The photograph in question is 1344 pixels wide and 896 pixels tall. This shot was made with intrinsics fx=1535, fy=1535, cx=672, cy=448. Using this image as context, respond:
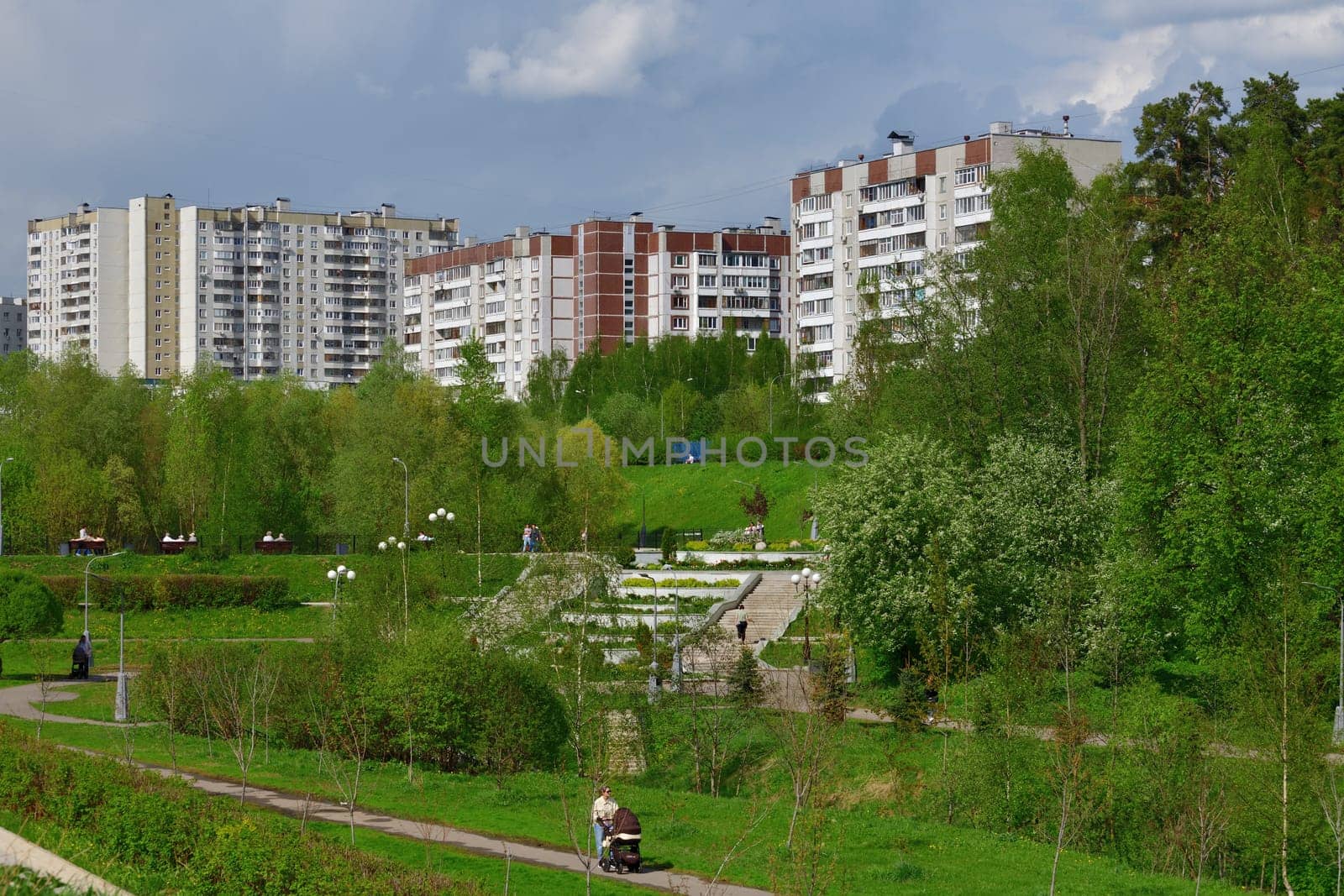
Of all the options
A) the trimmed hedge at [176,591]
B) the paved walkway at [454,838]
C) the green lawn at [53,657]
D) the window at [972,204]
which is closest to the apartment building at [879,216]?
the window at [972,204]

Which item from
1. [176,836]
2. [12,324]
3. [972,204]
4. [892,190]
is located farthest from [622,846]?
[12,324]

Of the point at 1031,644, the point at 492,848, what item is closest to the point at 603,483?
the point at 1031,644

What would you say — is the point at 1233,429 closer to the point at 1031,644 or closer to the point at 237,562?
the point at 1031,644

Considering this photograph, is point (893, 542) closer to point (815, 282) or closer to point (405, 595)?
point (405, 595)

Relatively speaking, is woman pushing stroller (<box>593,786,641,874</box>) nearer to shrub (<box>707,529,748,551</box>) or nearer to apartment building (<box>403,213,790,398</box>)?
shrub (<box>707,529,748,551</box>)

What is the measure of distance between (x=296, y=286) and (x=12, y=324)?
55.5 m

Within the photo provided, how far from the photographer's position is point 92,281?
15200cm

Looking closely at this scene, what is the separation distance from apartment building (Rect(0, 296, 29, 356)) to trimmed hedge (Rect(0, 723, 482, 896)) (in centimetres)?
17673

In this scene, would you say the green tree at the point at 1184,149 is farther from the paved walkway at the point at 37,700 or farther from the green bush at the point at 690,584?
the paved walkway at the point at 37,700

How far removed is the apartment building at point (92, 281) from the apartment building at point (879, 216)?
79367mm

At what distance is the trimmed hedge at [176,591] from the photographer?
2312 inches

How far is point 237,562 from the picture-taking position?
66.8m

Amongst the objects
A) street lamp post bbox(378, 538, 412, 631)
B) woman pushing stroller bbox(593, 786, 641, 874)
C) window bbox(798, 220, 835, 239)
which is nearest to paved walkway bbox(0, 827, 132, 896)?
woman pushing stroller bbox(593, 786, 641, 874)

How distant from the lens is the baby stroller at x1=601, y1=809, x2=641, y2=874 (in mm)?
21859
